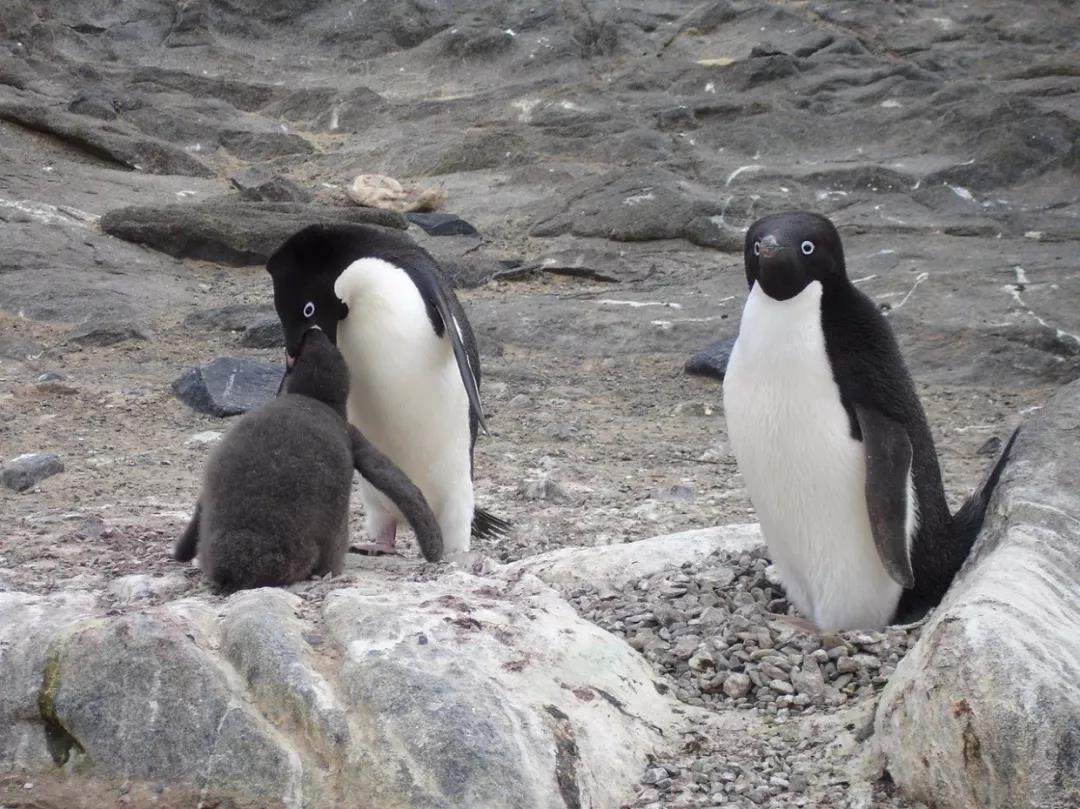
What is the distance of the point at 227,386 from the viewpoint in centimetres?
714

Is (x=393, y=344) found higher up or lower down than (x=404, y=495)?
higher up

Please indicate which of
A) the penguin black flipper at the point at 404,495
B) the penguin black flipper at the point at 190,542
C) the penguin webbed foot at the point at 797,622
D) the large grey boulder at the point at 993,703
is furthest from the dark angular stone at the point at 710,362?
the large grey boulder at the point at 993,703

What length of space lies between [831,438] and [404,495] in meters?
1.18

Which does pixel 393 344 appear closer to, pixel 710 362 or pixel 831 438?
pixel 831 438

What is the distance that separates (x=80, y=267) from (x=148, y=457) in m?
3.98

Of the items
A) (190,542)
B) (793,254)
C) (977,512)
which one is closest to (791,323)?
(793,254)

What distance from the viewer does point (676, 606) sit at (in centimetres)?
365

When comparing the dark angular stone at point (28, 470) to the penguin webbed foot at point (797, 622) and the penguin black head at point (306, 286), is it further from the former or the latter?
the penguin webbed foot at point (797, 622)

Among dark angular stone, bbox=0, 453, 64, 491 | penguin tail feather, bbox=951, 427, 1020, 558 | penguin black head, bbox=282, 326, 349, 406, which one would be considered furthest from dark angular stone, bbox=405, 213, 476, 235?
penguin tail feather, bbox=951, 427, 1020, 558

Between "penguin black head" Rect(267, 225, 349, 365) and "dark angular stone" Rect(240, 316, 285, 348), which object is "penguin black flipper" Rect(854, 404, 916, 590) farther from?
"dark angular stone" Rect(240, 316, 285, 348)

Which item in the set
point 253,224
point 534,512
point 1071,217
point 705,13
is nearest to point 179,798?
point 534,512

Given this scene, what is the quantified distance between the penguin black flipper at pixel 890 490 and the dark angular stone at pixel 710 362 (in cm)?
414

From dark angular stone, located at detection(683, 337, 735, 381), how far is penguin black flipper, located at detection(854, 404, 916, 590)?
4.14 meters

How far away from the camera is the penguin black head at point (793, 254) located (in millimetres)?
3771
